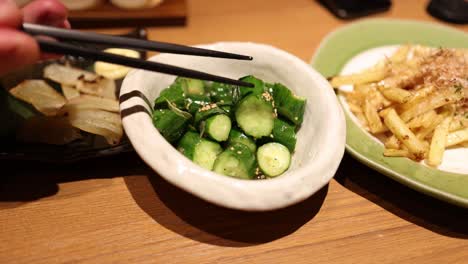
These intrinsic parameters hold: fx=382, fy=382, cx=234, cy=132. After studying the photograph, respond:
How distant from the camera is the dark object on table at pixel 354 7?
9.78 feet

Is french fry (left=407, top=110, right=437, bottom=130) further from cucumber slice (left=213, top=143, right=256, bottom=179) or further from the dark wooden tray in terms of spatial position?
the dark wooden tray

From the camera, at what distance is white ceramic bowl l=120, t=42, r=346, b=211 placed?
1276 mm

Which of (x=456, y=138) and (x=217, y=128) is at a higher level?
(x=217, y=128)

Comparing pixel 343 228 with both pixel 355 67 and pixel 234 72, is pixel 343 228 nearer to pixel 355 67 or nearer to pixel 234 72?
pixel 234 72

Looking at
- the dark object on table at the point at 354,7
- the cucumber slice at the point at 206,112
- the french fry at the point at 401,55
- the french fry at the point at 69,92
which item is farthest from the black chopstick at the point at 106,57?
the dark object on table at the point at 354,7

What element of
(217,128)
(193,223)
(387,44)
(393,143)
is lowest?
(193,223)

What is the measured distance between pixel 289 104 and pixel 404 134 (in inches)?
20.9

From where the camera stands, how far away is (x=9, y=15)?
1140 millimetres

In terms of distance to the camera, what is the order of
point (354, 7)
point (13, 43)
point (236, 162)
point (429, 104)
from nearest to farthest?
point (13, 43), point (236, 162), point (429, 104), point (354, 7)

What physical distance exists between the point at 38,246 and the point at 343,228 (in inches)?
47.7

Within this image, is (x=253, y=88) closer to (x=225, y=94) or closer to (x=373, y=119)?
(x=225, y=94)

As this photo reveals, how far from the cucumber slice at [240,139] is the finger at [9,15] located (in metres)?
0.84

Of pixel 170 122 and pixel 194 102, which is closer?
pixel 170 122

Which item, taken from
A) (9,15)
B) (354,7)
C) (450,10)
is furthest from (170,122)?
(450,10)
